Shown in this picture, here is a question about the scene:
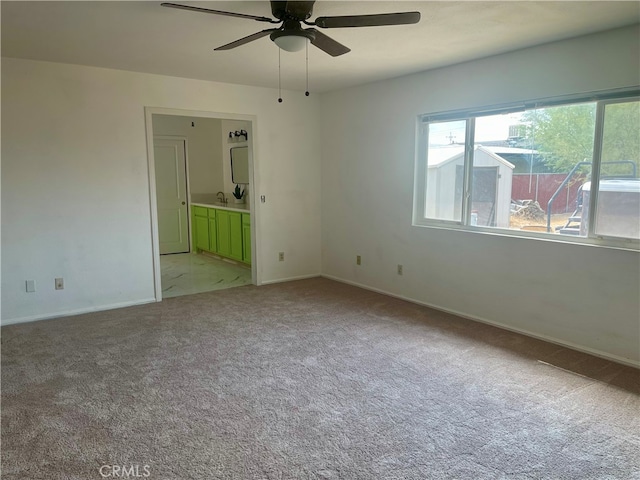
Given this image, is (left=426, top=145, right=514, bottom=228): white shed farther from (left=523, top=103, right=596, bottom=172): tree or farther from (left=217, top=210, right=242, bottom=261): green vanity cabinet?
(left=217, top=210, right=242, bottom=261): green vanity cabinet

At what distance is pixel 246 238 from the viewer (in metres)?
6.26

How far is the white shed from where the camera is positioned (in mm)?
3990

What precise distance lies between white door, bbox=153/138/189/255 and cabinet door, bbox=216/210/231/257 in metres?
1.14

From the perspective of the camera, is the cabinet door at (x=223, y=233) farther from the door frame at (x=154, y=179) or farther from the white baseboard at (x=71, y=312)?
the white baseboard at (x=71, y=312)

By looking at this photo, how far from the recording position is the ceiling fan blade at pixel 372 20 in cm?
225

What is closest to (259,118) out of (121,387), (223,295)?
(223,295)

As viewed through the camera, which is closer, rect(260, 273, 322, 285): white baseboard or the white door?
rect(260, 273, 322, 285): white baseboard

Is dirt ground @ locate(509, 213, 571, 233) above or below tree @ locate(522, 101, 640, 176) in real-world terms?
below

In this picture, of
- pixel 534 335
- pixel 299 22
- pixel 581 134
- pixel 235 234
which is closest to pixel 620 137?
pixel 581 134

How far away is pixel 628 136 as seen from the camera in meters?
3.14

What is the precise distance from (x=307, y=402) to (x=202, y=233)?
216 inches

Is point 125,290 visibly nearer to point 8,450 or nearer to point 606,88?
point 8,450

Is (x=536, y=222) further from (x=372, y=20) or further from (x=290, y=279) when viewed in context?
(x=290, y=279)

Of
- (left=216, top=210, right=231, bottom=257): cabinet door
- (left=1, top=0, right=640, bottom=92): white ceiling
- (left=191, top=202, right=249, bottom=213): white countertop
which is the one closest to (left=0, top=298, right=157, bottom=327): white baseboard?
(left=191, top=202, right=249, bottom=213): white countertop
